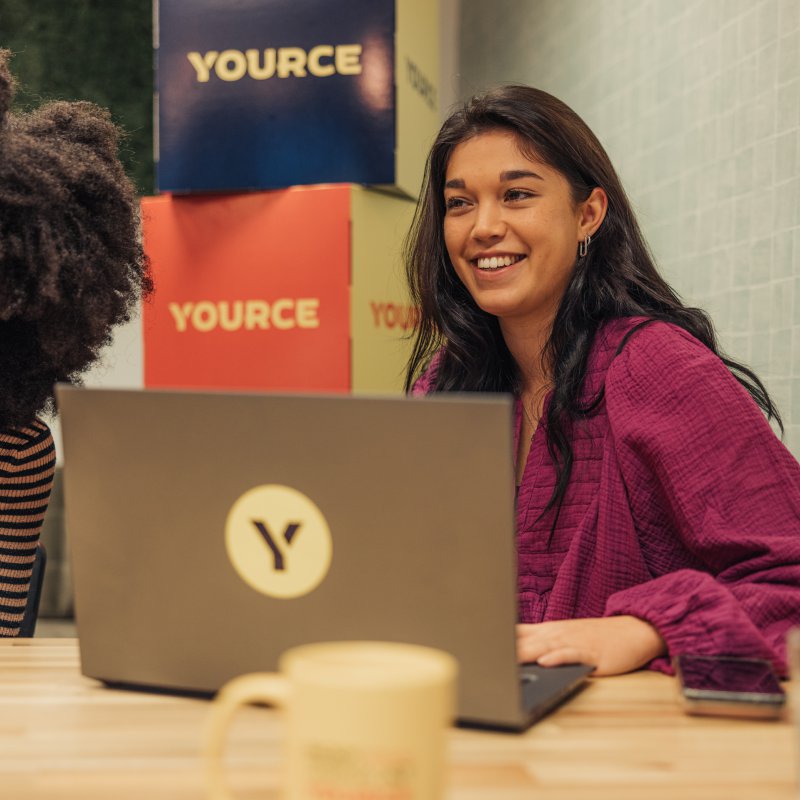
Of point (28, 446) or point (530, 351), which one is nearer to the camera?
point (28, 446)

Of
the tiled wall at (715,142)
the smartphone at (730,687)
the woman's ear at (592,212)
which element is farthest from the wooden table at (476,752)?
the tiled wall at (715,142)

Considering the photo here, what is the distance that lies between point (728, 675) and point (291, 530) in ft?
1.17

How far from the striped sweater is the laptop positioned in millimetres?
624

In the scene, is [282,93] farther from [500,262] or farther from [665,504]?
[665,504]

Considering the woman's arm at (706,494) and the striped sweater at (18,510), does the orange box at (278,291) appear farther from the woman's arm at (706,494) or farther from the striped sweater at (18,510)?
the woman's arm at (706,494)

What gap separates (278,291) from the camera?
218 centimetres

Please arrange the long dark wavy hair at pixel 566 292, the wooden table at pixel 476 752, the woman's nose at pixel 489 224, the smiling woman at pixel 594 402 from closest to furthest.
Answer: the wooden table at pixel 476 752
the smiling woman at pixel 594 402
the long dark wavy hair at pixel 566 292
the woman's nose at pixel 489 224

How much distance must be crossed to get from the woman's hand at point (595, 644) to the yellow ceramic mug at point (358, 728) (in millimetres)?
457

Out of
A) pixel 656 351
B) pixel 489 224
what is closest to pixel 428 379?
pixel 489 224

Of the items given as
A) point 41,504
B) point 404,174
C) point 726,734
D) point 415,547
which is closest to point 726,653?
point 726,734

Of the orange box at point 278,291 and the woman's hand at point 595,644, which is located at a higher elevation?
the orange box at point 278,291

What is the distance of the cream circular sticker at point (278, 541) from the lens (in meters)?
0.69

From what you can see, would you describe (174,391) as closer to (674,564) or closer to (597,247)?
(674,564)

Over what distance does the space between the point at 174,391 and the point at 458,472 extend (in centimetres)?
21
